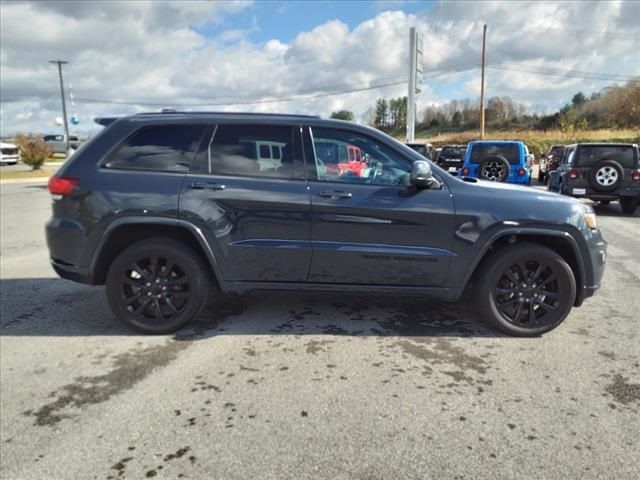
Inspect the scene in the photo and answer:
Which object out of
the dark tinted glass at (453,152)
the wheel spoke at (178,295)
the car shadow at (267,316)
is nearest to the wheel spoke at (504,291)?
the car shadow at (267,316)

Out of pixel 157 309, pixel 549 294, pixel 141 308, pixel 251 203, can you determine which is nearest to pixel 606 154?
pixel 549 294

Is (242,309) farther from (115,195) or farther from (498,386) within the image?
(498,386)

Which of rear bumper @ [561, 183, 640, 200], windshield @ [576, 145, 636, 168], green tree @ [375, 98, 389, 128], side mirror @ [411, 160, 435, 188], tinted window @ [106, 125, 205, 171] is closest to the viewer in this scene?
side mirror @ [411, 160, 435, 188]

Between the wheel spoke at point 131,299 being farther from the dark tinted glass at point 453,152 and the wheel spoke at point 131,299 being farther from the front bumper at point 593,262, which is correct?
the dark tinted glass at point 453,152

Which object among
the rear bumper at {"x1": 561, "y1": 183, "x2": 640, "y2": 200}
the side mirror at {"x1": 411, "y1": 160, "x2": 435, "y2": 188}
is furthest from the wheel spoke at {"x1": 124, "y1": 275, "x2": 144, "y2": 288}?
the rear bumper at {"x1": 561, "y1": 183, "x2": 640, "y2": 200}

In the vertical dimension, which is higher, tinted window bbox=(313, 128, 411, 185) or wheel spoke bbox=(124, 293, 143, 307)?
tinted window bbox=(313, 128, 411, 185)

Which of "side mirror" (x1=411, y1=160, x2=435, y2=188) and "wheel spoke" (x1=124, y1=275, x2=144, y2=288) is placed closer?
"side mirror" (x1=411, y1=160, x2=435, y2=188)

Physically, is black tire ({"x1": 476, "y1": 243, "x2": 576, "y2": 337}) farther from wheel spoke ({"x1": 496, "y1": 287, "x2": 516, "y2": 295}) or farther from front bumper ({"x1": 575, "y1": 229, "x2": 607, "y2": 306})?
front bumper ({"x1": 575, "y1": 229, "x2": 607, "y2": 306})

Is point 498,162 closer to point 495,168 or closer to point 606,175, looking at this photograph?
point 495,168

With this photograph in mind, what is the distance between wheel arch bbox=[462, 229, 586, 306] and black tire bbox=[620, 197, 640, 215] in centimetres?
869

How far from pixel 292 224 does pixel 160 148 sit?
1.29 m

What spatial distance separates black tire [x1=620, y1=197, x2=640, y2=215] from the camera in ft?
36.1

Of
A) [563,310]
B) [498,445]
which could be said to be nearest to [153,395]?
[498,445]

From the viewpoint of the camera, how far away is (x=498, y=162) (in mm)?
11797
